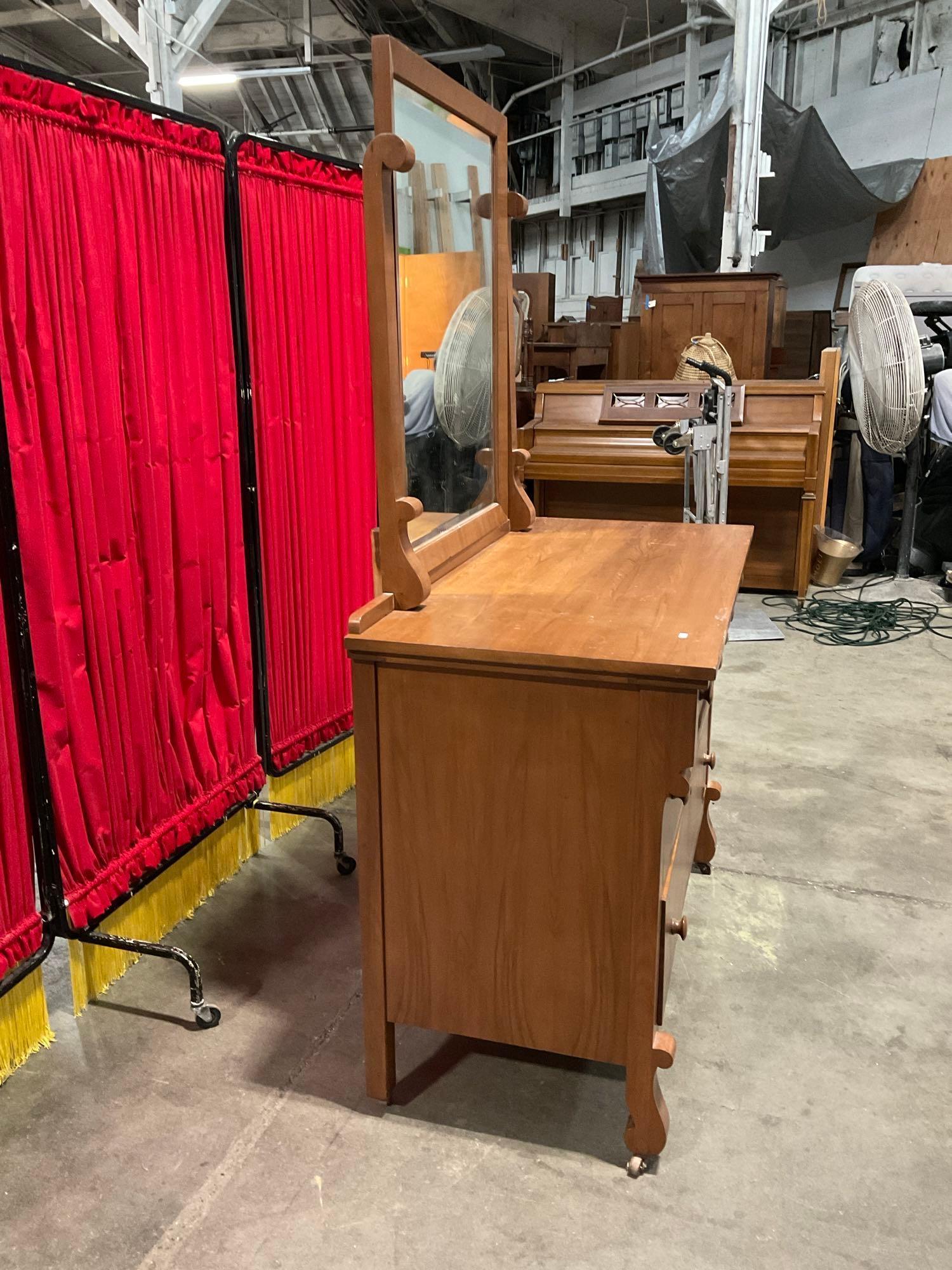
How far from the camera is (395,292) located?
162cm

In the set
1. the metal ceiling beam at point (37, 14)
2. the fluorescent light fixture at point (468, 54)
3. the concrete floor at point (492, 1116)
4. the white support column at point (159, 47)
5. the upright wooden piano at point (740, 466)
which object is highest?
the metal ceiling beam at point (37, 14)

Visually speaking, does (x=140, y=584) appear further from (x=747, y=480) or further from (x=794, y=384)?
(x=794, y=384)

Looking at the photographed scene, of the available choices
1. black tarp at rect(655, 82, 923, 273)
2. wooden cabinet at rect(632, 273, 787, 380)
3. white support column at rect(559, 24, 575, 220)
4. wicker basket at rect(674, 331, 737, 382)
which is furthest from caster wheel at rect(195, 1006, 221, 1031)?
white support column at rect(559, 24, 575, 220)

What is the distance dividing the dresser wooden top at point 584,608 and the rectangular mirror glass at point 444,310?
0.16 m

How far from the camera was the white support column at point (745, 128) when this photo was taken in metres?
6.20

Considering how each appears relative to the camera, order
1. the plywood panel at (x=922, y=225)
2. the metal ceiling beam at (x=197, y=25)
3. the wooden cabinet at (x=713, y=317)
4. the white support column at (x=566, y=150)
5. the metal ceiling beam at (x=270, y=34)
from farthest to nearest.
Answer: the white support column at (x=566, y=150) → the metal ceiling beam at (x=270, y=34) → the plywood panel at (x=922, y=225) → the metal ceiling beam at (x=197, y=25) → the wooden cabinet at (x=713, y=317)

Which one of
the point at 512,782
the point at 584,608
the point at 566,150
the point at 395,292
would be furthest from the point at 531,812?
the point at 566,150

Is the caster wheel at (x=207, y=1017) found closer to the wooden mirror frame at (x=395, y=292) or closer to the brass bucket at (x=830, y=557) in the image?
the wooden mirror frame at (x=395, y=292)

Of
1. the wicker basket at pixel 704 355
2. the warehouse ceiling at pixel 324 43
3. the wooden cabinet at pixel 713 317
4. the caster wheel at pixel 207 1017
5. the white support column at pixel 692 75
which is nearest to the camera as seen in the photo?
the caster wheel at pixel 207 1017

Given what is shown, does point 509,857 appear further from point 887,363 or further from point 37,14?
point 37,14

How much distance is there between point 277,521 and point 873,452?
4.38 meters

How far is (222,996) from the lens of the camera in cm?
212

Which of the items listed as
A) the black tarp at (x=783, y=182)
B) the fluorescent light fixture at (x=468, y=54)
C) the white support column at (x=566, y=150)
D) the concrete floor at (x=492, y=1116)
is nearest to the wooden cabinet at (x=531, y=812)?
the concrete floor at (x=492, y=1116)

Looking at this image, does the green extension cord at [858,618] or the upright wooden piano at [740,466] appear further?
the upright wooden piano at [740,466]
